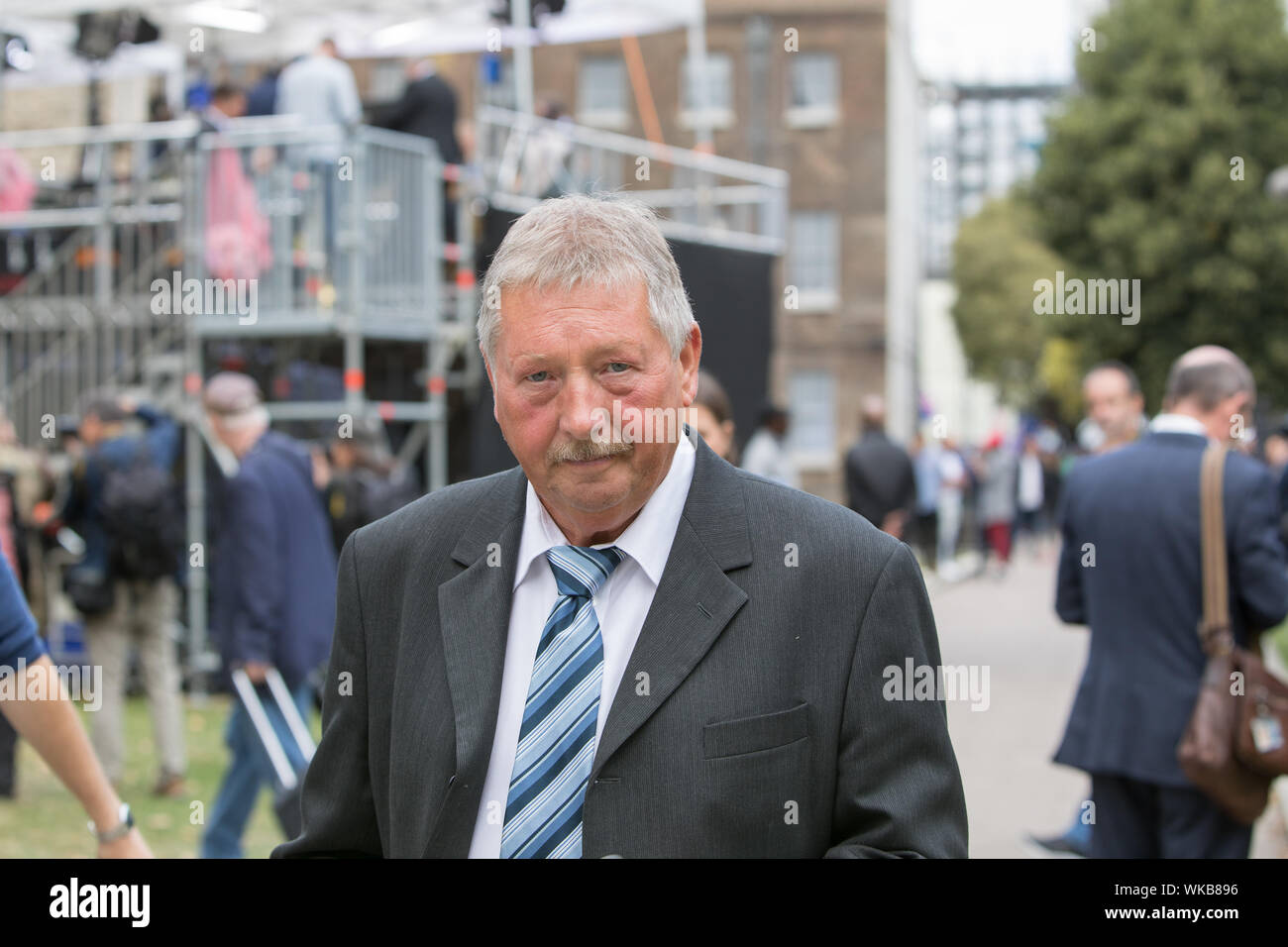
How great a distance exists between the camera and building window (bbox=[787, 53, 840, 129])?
106 feet

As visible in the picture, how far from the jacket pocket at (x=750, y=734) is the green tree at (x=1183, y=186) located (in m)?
19.6

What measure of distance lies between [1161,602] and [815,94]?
28579 millimetres

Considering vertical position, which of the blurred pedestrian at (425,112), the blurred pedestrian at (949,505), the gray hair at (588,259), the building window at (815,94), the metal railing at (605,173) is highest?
the building window at (815,94)

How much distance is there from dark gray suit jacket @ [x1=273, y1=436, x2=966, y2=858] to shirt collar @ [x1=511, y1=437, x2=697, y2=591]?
23 millimetres

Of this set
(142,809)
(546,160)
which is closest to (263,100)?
(546,160)

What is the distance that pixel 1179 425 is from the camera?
16.8 ft

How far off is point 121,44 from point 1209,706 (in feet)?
38.1

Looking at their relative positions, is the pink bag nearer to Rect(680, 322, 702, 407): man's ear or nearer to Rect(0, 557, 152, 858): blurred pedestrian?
Rect(0, 557, 152, 858): blurred pedestrian

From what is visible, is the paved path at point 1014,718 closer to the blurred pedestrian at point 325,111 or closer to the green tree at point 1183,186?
the green tree at point 1183,186

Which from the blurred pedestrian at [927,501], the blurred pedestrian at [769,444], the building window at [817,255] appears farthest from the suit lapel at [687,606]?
the building window at [817,255]

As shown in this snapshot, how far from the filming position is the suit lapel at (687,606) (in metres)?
2.05

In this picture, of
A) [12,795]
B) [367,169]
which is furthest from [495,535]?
[367,169]

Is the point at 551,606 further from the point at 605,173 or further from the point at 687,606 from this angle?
the point at 605,173
